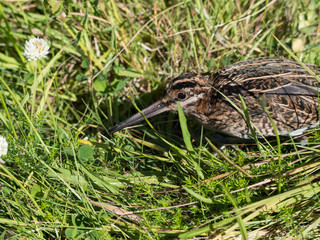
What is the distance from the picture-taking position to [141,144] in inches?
133

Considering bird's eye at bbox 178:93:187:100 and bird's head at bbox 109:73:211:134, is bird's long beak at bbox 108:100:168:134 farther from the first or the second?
bird's eye at bbox 178:93:187:100

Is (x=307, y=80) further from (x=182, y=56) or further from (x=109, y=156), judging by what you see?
(x=109, y=156)

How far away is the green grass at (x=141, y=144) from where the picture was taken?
2543 millimetres

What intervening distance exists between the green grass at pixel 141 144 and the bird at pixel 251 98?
177 mm

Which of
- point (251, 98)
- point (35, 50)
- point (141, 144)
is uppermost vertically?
point (35, 50)

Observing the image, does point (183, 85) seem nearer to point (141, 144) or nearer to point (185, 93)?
point (185, 93)

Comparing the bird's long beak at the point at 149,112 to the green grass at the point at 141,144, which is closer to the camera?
the green grass at the point at 141,144

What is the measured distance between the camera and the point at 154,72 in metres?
3.81

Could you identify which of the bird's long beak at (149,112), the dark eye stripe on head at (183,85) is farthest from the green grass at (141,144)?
the dark eye stripe on head at (183,85)

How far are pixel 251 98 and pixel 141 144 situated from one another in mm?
1012

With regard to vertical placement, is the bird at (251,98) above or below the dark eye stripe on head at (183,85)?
below

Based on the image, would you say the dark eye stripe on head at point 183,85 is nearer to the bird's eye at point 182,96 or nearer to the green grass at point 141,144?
the bird's eye at point 182,96

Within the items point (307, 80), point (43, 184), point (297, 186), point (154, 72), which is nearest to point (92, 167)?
point (43, 184)

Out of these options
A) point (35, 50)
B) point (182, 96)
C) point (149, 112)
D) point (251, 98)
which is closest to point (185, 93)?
point (182, 96)
